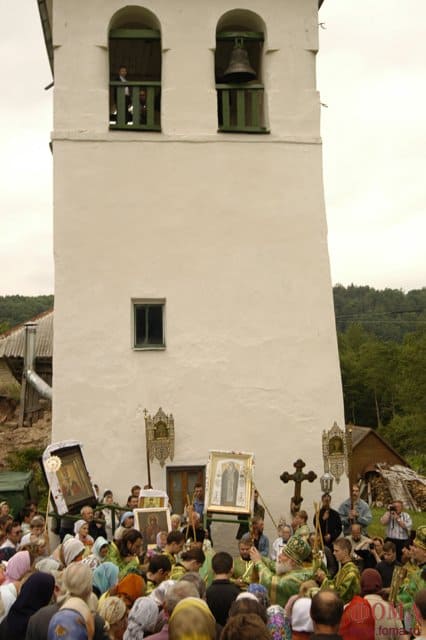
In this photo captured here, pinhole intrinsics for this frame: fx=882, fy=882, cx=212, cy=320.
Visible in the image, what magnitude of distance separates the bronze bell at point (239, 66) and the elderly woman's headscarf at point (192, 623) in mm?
11810

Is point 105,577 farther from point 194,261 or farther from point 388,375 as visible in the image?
point 388,375

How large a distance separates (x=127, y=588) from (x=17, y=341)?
67.8 ft

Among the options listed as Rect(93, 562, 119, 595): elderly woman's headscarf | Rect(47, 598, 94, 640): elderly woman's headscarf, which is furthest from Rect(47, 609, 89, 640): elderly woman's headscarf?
Rect(93, 562, 119, 595): elderly woman's headscarf

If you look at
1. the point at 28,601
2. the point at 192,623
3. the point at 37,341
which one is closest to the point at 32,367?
the point at 37,341

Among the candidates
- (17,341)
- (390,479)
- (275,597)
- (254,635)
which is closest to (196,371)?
(275,597)

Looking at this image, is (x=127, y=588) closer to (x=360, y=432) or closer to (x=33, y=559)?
(x=33, y=559)

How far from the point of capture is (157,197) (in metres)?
15.1

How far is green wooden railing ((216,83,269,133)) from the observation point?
15656mm

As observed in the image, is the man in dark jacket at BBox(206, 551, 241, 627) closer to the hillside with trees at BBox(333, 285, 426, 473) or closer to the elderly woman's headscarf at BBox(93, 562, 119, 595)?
the elderly woman's headscarf at BBox(93, 562, 119, 595)

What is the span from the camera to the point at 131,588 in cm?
711

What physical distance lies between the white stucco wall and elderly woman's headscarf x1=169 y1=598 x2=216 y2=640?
356 inches

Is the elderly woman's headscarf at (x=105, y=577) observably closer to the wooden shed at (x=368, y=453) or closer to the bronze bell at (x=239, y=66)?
the bronze bell at (x=239, y=66)

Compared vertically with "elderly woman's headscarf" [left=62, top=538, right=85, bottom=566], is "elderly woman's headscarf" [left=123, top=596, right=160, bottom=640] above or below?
below

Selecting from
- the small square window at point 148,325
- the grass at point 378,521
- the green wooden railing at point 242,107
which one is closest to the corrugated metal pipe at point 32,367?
the grass at point 378,521
